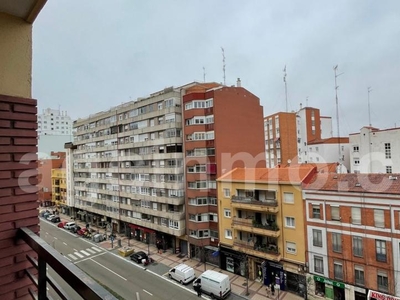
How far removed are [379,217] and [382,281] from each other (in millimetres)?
3087

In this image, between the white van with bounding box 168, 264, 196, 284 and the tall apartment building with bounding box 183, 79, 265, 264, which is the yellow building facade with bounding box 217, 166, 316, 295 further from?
the white van with bounding box 168, 264, 196, 284

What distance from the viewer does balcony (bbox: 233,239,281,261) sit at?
51.6 ft

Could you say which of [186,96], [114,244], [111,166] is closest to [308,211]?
[186,96]

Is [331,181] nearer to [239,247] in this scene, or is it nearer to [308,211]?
[308,211]

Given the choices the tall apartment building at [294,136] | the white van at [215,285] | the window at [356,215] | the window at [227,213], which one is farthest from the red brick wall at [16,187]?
the tall apartment building at [294,136]

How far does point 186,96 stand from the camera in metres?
21.1

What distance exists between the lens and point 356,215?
13188 millimetres

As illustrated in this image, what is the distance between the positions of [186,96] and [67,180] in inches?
1040

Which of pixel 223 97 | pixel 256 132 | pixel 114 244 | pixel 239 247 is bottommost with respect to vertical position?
pixel 114 244

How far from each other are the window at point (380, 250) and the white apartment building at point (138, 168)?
13.1m

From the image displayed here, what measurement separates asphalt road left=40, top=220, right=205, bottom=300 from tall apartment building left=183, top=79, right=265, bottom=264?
4.21 meters

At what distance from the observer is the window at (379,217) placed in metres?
12.4

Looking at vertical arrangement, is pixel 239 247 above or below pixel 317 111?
below

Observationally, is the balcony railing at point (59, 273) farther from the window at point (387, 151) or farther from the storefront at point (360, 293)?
the window at point (387, 151)
